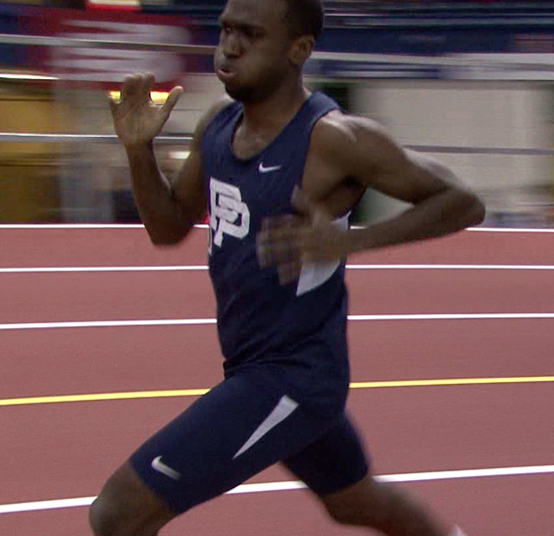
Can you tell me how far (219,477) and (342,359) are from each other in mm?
402

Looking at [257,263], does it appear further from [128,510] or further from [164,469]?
[128,510]

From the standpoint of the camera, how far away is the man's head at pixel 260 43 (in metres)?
2.80

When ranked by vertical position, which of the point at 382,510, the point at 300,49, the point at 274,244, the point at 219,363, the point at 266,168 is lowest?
the point at 219,363

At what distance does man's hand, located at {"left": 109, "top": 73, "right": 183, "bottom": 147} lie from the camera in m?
3.06

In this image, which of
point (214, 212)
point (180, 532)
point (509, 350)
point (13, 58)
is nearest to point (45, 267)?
point (13, 58)

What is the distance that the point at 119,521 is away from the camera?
2.73m

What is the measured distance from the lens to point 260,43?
281 centimetres

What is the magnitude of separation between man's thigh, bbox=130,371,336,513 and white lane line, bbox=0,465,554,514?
1.68 metres

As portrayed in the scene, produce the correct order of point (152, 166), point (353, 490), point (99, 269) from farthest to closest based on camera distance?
point (99, 269)
point (353, 490)
point (152, 166)

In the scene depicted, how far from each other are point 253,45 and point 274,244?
0.46 metres

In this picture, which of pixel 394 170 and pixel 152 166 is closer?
pixel 394 170

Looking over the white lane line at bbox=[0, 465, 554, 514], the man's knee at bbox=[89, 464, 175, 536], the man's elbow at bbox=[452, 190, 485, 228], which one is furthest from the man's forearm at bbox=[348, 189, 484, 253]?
the white lane line at bbox=[0, 465, 554, 514]

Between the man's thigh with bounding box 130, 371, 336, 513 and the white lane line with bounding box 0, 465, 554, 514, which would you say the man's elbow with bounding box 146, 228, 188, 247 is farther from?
the white lane line with bounding box 0, 465, 554, 514

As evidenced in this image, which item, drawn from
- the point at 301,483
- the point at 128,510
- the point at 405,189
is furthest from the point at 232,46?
the point at 301,483
